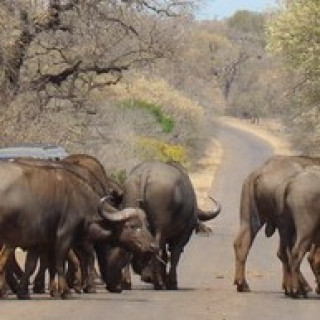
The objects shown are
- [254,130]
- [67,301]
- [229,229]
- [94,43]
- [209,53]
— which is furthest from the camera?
[209,53]

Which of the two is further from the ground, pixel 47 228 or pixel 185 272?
pixel 47 228

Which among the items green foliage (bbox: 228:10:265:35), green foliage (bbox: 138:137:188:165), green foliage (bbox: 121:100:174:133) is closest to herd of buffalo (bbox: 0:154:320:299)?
green foliage (bbox: 138:137:188:165)

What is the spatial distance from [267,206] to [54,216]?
134 inches

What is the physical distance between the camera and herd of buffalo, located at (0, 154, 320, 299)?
55.6 feet

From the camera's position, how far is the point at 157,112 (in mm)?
60156

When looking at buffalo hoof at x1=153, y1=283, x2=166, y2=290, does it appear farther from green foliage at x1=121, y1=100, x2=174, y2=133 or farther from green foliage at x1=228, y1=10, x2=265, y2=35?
green foliage at x1=228, y1=10, x2=265, y2=35

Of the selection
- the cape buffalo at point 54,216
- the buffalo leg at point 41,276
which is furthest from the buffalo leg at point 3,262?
the buffalo leg at point 41,276

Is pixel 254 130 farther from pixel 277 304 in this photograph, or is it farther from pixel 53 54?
pixel 277 304

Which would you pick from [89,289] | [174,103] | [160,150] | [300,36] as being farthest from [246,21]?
[89,289]

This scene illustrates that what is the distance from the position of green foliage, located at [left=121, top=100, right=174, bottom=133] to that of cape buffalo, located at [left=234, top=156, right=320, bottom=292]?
37151 millimetres

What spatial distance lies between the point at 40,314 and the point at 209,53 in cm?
11918

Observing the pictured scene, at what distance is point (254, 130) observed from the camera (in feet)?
354

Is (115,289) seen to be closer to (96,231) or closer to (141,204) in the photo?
(96,231)

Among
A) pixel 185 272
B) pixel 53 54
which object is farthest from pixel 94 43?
pixel 185 272
